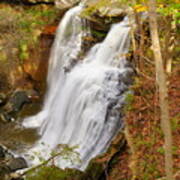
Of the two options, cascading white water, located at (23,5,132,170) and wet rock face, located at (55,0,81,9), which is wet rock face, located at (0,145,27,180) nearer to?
cascading white water, located at (23,5,132,170)

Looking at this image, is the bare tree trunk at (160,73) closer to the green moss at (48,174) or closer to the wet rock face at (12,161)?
the green moss at (48,174)

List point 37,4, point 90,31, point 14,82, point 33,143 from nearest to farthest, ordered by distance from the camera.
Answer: point 33,143, point 90,31, point 14,82, point 37,4

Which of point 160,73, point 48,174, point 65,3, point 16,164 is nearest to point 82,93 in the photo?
point 16,164

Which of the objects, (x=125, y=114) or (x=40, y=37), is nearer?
(x=125, y=114)

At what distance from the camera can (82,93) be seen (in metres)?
9.32

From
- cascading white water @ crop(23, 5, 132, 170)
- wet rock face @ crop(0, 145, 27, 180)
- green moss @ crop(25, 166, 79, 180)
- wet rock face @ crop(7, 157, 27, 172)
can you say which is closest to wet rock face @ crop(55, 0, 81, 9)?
cascading white water @ crop(23, 5, 132, 170)

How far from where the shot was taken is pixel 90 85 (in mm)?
9234

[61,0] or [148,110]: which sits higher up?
[61,0]

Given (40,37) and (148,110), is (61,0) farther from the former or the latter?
(148,110)

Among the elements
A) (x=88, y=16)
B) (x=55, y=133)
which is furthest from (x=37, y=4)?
(x=55, y=133)

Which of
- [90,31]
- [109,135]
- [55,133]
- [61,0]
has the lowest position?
[55,133]

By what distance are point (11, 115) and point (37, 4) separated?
246 inches

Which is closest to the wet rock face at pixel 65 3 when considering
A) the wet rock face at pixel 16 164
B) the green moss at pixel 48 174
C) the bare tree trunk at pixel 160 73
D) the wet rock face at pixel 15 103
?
the wet rock face at pixel 15 103

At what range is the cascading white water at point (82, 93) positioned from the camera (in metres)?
7.86
